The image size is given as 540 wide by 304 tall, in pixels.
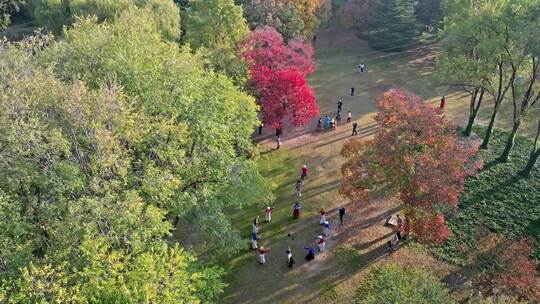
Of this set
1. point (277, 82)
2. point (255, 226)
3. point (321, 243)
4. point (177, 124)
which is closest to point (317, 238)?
point (321, 243)

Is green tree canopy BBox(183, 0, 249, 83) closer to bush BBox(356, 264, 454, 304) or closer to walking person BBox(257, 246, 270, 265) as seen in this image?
walking person BBox(257, 246, 270, 265)

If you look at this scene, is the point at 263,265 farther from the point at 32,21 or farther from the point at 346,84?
the point at 32,21

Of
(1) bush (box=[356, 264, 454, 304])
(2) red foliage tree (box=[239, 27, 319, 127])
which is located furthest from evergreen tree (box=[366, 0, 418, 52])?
(1) bush (box=[356, 264, 454, 304])

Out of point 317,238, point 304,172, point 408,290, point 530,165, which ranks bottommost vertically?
point 317,238

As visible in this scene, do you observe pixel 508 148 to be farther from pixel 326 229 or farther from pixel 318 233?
pixel 318 233

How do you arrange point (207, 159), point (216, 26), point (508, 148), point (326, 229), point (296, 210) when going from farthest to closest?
1. point (216, 26)
2. point (508, 148)
3. point (296, 210)
4. point (326, 229)
5. point (207, 159)

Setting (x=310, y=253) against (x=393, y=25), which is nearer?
(x=310, y=253)

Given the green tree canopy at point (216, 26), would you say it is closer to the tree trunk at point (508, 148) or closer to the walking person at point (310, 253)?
the walking person at point (310, 253)
